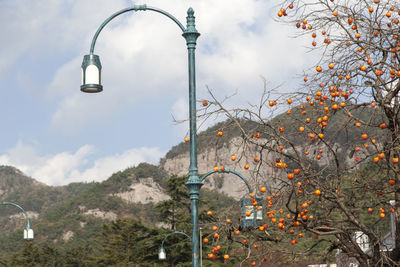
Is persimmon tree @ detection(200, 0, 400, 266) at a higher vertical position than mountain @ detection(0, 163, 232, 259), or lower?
lower

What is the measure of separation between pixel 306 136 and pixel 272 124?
1.86ft

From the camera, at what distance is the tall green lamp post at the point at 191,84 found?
1104 cm

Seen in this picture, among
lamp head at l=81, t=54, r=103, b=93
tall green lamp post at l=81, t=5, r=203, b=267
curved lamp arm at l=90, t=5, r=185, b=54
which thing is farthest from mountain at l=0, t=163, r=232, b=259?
lamp head at l=81, t=54, r=103, b=93

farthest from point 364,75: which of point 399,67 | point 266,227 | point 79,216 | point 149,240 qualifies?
point 79,216

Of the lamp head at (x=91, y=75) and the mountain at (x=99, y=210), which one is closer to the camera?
the lamp head at (x=91, y=75)

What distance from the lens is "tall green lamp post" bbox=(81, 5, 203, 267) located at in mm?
11039

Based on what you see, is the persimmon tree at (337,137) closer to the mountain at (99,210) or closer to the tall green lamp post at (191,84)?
the tall green lamp post at (191,84)

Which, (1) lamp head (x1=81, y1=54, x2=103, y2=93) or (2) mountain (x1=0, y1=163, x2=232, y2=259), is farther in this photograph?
(2) mountain (x1=0, y1=163, x2=232, y2=259)

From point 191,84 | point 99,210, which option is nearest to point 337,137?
point 191,84

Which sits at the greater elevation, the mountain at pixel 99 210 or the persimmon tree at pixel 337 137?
the mountain at pixel 99 210

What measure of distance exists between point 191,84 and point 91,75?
1.64 m

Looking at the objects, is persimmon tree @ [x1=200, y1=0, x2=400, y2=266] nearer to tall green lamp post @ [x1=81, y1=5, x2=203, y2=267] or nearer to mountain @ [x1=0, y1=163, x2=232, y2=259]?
tall green lamp post @ [x1=81, y1=5, x2=203, y2=267]

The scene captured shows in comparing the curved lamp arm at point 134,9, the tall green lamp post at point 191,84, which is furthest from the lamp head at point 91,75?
the curved lamp arm at point 134,9

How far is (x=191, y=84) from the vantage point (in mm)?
11445
